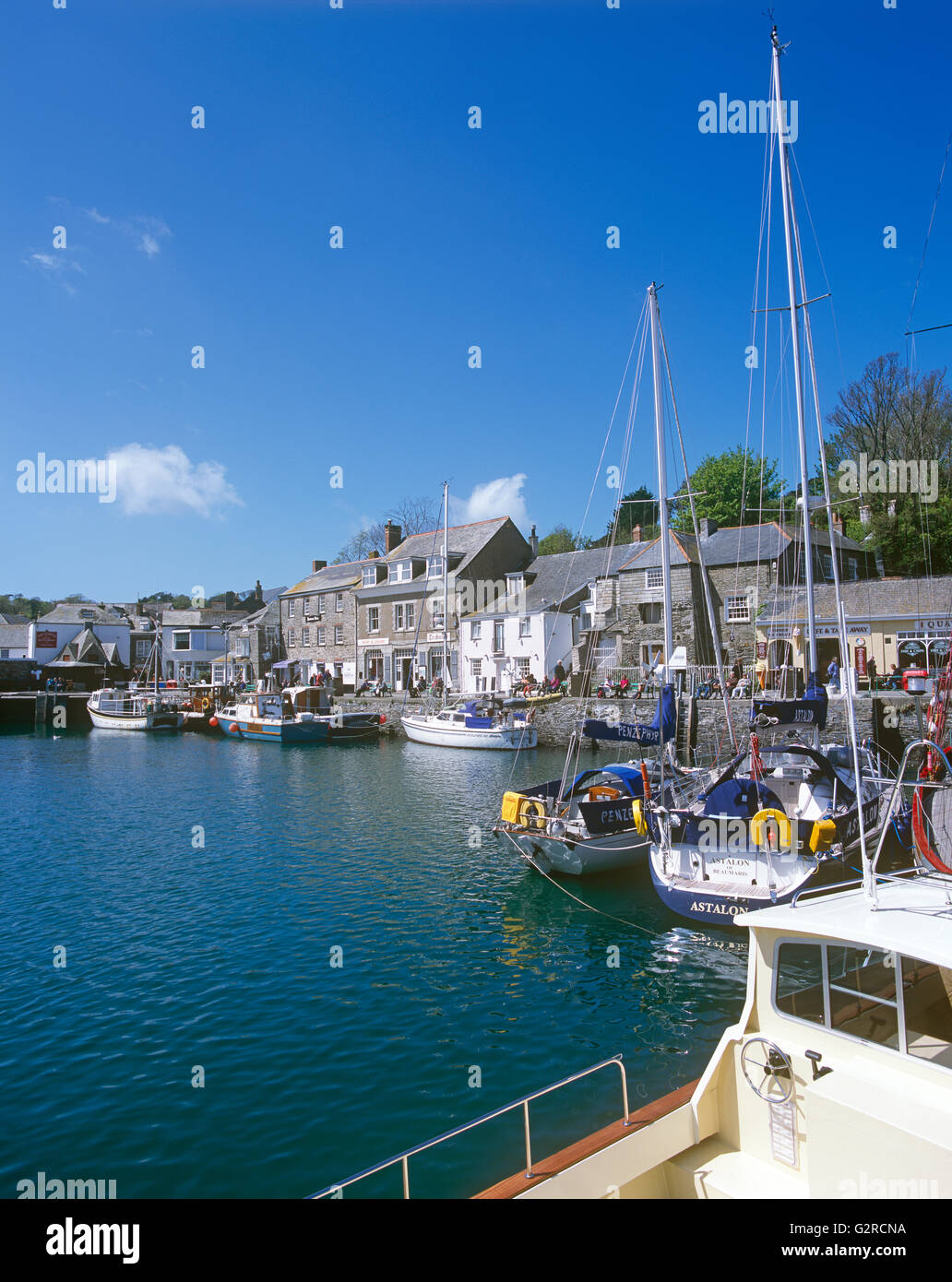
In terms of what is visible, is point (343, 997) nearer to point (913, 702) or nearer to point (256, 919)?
point (256, 919)

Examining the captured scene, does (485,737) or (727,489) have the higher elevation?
(727,489)

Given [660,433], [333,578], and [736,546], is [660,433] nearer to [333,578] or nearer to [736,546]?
[736,546]

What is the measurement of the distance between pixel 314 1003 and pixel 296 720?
39.0 m

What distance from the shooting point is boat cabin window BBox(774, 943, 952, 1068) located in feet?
20.7

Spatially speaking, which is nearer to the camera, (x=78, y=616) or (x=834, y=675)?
(x=834, y=675)

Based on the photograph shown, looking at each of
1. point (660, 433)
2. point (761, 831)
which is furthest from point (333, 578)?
point (761, 831)

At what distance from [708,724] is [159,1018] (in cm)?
3186

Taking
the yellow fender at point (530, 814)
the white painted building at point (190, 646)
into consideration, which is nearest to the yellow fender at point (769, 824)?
the yellow fender at point (530, 814)

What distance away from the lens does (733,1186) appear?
21.3 ft

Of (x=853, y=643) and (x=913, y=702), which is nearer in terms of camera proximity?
(x=913, y=702)

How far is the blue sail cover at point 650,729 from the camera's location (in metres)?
19.0

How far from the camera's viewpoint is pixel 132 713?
195 feet

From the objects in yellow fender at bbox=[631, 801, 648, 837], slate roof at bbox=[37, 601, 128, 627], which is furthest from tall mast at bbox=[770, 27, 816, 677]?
slate roof at bbox=[37, 601, 128, 627]
